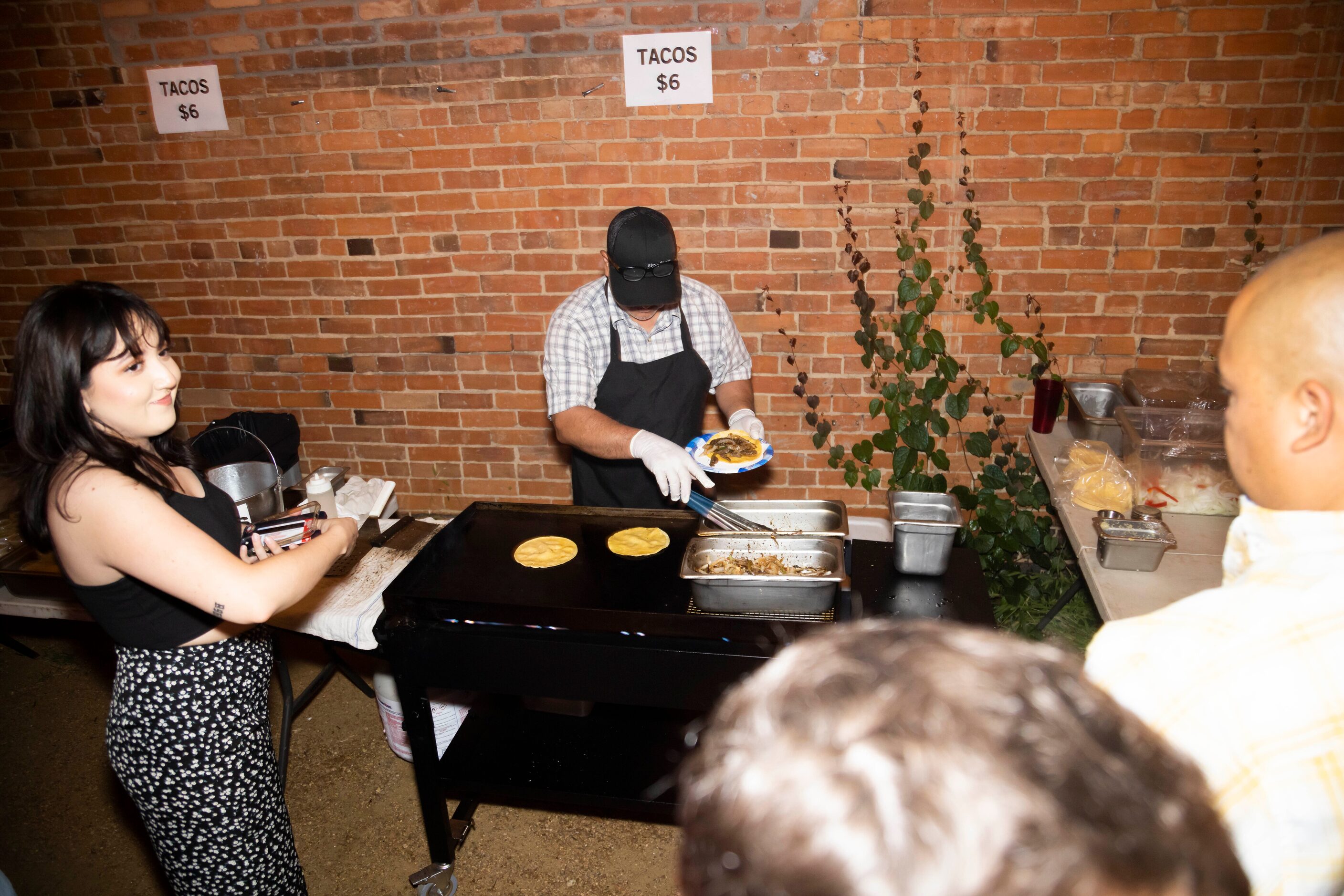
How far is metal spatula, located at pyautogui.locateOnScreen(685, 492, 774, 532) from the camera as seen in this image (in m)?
2.41

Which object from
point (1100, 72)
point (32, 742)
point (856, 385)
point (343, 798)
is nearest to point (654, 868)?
point (343, 798)

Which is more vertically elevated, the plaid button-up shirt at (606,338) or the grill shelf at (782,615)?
the plaid button-up shirt at (606,338)

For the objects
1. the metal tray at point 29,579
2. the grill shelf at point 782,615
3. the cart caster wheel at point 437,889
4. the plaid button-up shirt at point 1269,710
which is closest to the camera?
the plaid button-up shirt at point 1269,710

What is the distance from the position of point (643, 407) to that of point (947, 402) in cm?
142

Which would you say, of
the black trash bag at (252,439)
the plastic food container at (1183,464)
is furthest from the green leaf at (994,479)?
the black trash bag at (252,439)

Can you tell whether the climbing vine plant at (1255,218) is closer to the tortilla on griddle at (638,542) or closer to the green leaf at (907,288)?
the green leaf at (907,288)

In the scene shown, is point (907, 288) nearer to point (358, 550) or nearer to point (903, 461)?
point (903, 461)

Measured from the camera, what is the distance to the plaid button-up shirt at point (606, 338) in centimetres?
308

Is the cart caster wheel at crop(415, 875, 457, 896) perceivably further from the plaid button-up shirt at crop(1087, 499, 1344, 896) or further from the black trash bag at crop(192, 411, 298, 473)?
the plaid button-up shirt at crop(1087, 499, 1344, 896)

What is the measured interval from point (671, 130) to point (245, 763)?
9.75 feet

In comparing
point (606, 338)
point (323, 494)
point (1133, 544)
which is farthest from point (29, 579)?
point (1133, 544)

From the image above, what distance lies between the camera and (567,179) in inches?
147

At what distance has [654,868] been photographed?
273cm

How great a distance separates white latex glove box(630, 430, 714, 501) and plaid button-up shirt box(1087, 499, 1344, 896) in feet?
6.19
